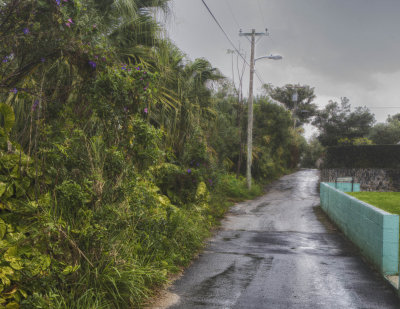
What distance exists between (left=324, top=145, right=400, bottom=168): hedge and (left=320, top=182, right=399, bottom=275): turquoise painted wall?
15.0 m

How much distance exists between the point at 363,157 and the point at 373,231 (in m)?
18.9

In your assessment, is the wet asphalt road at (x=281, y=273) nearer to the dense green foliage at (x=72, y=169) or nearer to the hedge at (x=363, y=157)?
the dense green foliage at (x=72, y=169)

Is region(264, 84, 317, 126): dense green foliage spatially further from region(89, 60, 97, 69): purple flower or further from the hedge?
region(89, 60, 97, 69): purple flower

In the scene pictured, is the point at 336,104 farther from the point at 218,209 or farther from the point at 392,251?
the point at 392,251

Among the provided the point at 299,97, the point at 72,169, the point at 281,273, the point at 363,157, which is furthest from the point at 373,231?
the point at 299,97

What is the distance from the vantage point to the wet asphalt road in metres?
5.23

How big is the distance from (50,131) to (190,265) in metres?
3.57

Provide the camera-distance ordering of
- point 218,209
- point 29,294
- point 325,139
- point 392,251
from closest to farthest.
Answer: point 29,294
point 392,251
point 218,209
point 325,139

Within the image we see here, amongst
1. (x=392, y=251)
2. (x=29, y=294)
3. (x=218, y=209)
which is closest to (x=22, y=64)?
(x=29, y=294)

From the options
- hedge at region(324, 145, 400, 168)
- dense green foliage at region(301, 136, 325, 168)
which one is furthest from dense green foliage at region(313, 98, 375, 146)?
dense green foliage at region(301, 136, 325, 168)

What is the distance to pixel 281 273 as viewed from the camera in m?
6.57

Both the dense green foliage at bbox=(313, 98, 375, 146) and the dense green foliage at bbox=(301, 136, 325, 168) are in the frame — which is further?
the dense green foliage at bbox=(301, 136, 325, 168)

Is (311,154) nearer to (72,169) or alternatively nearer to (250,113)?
(250,113)

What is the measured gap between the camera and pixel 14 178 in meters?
4.48
